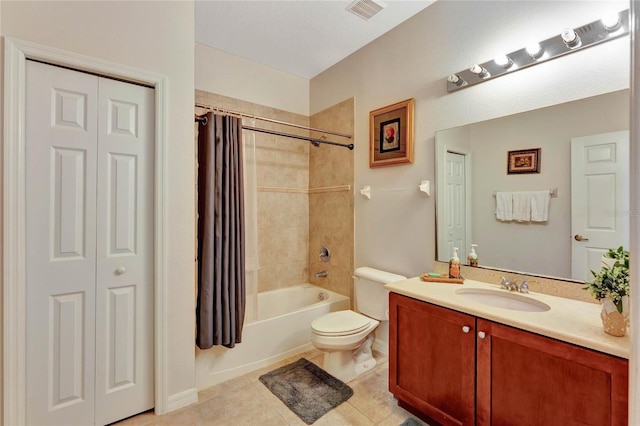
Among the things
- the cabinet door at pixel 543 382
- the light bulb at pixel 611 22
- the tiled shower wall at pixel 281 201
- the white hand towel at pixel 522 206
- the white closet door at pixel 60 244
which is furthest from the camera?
the tiled shower wall at pixel 281 201

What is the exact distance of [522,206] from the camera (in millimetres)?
1750

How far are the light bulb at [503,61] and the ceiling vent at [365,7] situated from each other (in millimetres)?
876

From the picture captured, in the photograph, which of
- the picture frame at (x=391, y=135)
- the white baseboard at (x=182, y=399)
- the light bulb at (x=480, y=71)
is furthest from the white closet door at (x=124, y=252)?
the light bulb at (x=480, y=71)

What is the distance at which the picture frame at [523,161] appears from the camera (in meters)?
1.69

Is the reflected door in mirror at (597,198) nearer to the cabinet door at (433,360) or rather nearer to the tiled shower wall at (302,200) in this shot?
the cabinet door at (433,360)

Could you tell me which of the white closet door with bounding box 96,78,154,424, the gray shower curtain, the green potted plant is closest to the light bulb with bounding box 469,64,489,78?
the green potted plant

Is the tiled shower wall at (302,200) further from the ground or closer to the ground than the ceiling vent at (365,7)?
closer to the ground

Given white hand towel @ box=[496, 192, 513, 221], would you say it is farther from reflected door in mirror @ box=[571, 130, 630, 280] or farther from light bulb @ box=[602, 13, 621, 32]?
light bulb @ box=[602, 13, 621, 32]

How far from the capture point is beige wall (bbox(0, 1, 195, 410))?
161 cm

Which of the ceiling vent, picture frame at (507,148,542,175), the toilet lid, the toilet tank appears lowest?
the toilet lid

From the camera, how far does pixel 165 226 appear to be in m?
1.78

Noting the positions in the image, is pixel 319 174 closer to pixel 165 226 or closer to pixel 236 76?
pixel 236 76

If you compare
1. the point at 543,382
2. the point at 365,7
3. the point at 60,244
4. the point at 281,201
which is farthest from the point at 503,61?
the point at 60,244

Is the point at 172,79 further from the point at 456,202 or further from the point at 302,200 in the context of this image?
the point at 456,202
